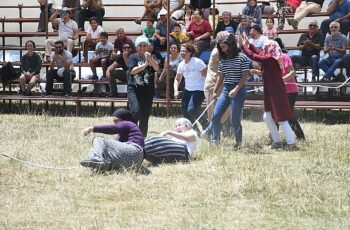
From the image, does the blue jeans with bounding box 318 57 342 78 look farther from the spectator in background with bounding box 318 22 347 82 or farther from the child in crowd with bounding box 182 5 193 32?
the child in crowd with bounding box 182 5 193 32

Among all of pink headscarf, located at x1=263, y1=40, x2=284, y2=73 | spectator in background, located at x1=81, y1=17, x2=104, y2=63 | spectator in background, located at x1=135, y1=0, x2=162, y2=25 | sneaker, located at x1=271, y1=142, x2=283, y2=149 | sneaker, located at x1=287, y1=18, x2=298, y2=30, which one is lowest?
sneaker, located at x1=271, y1=142, x2=283, y2=149

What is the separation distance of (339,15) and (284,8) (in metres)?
1.81

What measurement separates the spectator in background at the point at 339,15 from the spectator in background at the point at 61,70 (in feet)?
17.7

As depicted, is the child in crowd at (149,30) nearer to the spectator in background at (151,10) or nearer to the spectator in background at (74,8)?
the spectator in background at (151,10)

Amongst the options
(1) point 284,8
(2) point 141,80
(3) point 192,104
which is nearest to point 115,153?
(2) point 141,80

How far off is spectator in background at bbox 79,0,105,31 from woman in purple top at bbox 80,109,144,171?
1014cm

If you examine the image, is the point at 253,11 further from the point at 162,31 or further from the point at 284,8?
the point at 162,31

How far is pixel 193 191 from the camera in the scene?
345 inches

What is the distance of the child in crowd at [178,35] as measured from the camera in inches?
667

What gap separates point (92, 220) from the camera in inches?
297

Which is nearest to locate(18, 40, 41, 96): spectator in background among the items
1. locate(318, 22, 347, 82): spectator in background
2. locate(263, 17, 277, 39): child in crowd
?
locate(263, 17, 277, 39): child in crowd

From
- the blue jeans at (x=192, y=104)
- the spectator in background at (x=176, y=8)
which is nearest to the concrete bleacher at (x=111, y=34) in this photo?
the spectator in background at (x=176, y=8)

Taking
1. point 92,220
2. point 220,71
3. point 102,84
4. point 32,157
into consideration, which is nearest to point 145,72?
point 220,71

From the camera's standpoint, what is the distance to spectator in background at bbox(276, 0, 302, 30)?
17719 millimetres
